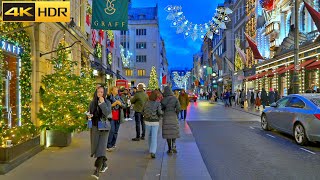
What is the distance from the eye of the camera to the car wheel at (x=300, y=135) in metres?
11.4

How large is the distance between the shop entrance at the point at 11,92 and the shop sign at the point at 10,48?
144 mm

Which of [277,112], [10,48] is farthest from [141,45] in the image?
[10,48]

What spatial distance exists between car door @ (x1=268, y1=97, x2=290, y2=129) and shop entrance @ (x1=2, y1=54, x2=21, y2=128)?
28.3 ft

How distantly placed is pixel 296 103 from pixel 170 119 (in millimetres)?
4951

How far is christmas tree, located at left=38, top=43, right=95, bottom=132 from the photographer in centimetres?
1061

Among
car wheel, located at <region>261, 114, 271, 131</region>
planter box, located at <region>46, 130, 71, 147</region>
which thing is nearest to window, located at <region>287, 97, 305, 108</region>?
car wheel, located at <region>261, 114, 271, 131</region>

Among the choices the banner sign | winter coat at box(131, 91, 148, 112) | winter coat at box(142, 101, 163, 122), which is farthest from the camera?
the banner sign

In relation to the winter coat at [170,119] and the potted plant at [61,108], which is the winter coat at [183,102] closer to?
the potted plant at [61,108]

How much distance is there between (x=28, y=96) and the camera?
10750 mm

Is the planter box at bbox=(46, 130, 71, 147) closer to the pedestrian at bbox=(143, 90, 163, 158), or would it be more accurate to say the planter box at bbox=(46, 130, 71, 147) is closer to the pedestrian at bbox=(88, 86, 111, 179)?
the pedestrian at bbox=(143, 90, 163, 158)

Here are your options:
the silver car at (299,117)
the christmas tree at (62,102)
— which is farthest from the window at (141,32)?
the christmas tree at (62,102)

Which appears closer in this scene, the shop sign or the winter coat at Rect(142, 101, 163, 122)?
the shop sign

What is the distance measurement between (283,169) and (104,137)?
151 inches

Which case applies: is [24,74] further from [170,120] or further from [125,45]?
[125,45]
